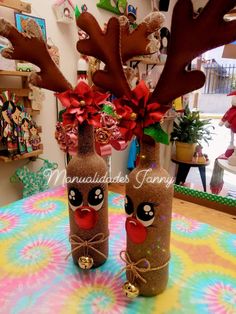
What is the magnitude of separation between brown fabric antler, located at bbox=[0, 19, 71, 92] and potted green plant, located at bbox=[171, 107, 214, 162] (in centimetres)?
194

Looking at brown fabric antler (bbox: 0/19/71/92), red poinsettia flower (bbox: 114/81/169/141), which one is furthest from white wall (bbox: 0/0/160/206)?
red poinsettia flower (bbox: 114/81/169/141)

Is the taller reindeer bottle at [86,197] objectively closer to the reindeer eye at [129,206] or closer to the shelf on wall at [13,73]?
the reindeer eye at [129,206]

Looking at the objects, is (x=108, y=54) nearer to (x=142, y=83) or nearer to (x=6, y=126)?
(x=142, y=83)

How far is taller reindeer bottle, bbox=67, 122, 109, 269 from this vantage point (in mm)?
542

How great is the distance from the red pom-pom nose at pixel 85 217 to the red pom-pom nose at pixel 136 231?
9 centimetres

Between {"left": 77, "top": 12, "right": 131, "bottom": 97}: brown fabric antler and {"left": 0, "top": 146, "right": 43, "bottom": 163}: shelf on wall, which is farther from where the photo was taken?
{"left": 0, "top": 146, "right": 43, "bottom": 163}: shelf on wall

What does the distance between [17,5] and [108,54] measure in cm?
98

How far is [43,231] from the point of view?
741 mm

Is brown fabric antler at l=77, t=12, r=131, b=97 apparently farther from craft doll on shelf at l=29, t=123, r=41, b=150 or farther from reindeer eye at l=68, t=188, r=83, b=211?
craft doll on shelf at l=29, t=123, r=41, b=150

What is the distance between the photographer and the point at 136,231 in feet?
1.59

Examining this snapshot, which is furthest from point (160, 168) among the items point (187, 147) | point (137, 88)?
point (187, 147)

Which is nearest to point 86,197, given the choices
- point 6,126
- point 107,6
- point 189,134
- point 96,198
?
point 96,198

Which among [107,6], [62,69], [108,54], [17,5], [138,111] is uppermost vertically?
[107,6]

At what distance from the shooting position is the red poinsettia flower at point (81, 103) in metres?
0.51
